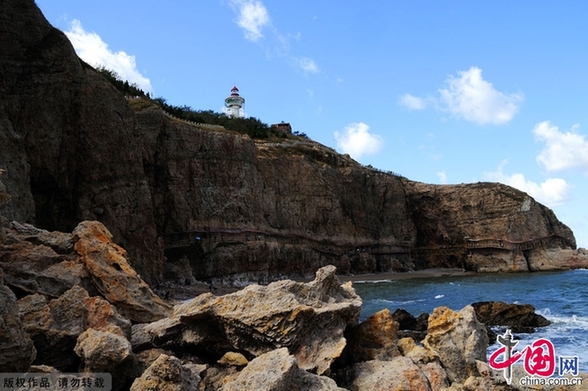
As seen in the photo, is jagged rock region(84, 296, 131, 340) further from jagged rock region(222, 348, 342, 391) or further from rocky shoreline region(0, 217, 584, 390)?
jagged rock region(222, 348, 342, 391)

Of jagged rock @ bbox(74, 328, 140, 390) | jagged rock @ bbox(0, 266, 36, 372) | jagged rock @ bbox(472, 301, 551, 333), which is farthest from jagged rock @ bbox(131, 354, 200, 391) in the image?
jagged rock @ bbox(472, 301, 551, 333)

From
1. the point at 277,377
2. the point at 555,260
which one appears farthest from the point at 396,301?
the point at 555,260

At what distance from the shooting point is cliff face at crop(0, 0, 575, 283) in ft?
101

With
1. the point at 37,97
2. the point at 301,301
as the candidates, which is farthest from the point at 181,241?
the point at 301,301

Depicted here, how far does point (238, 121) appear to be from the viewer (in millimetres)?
84125

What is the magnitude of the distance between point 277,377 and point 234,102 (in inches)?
3810

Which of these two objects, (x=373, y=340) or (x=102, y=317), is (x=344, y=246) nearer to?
(x=373, y=340)

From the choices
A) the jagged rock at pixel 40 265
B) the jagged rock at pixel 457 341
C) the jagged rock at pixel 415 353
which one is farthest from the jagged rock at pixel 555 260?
the jagged rock at pixel 40 265

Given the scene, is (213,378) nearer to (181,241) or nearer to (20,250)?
(20,250)

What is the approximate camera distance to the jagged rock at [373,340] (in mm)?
8703

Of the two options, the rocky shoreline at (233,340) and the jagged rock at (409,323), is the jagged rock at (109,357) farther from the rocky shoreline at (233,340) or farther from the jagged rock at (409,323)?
the jagged rock at (409,323)

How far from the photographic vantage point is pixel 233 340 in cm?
768

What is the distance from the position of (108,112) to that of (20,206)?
13.2 m

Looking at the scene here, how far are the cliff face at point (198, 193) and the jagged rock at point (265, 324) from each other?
16.4m
